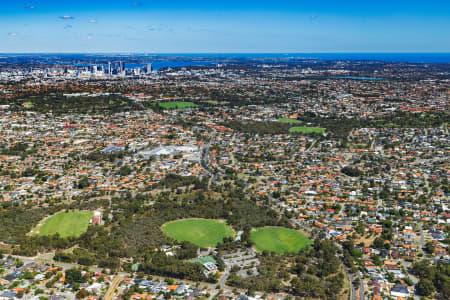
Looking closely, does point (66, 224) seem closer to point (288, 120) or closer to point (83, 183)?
point (83, 183)

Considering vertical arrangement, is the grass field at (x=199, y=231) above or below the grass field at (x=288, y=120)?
below

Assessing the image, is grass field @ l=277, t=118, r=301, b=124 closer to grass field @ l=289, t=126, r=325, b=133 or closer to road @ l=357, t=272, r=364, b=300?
grass field @ l=289, t=126, r=325, b=133

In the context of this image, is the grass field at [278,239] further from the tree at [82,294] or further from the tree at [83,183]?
the tree at [83,183]

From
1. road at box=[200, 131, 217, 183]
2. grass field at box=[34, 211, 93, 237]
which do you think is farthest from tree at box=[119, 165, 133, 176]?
grass field at box=[34, 211, 93, 237]

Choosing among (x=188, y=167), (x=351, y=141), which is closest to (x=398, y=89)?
(x=351, y=141)

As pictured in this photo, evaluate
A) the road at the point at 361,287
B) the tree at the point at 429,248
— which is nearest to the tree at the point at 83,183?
the road at the point at 361,287

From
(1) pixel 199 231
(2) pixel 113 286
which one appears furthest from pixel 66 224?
(1) pixel 199 231
